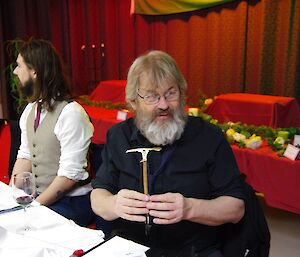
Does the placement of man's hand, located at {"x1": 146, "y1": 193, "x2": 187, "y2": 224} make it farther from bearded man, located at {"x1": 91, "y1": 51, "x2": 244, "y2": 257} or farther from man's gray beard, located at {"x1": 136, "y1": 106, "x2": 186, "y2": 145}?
man's gray beard, located at {"x1": 136, "y1": 106, "x2": 186, "y2": 145}

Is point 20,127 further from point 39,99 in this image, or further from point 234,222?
point 234,222

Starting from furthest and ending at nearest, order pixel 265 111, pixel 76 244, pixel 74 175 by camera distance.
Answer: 1. pixel 265 111
2. pixel 74 175
3. pixel 76 244

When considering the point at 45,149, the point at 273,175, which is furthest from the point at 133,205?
the point at 273,175

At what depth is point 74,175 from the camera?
189 cm

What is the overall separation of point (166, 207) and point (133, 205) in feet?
0.36

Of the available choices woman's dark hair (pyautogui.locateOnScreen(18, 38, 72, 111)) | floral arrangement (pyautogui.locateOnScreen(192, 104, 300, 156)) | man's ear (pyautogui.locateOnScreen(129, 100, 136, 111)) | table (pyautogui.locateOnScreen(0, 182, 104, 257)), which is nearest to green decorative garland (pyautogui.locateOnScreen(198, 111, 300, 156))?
floral arrangement (pyautogui.locateOnScreen(192, 104, 300, 156))

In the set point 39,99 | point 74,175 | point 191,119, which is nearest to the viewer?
point 191,119

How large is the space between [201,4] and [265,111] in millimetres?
2056

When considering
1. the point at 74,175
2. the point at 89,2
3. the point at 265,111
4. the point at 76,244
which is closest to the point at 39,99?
the point at 74,175

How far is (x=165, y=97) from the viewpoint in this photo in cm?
147

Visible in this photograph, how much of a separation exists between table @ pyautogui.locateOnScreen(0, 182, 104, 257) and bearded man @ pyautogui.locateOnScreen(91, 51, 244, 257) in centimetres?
16

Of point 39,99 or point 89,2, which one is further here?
point 89,2

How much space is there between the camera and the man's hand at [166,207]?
3.97 ft

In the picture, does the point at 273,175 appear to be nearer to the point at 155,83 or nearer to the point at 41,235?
the point at 155,83
